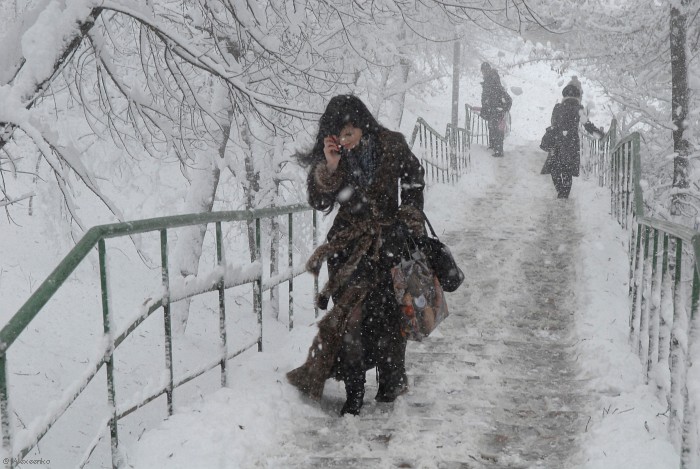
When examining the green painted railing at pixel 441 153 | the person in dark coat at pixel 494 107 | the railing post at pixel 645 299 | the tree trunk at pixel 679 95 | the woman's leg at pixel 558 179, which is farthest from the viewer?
the person in dark coat at pixel 494 107

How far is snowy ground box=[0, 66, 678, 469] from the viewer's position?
3.28 metres

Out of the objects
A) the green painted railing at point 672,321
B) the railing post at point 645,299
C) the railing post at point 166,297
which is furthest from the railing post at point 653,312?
the railing post at point 166,297

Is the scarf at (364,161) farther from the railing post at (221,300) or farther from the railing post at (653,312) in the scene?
the railing post at (653,312)

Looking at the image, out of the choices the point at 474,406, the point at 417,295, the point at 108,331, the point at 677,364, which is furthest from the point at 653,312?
the point at 108,331

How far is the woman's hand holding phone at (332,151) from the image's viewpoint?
3.72 meters

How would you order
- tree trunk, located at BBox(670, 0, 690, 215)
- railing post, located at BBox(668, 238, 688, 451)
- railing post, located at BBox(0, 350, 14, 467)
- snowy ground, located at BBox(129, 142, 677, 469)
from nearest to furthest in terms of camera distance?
1. railing post, located at BBox(0, 350, 14, 467)
2. railing post, located at BBox(668, 238, 688, 451)
3. snowy ground, located at BBox(129, 142, 677, 469)
4. tree trunk, located at BBox(670, 0, 690, 215)

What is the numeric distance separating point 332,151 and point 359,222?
43cm

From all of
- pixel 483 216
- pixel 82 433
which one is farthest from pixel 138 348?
pixel 483 216

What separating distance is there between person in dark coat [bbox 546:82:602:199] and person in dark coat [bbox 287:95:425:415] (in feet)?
24.8

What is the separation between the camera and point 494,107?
16.6 metres

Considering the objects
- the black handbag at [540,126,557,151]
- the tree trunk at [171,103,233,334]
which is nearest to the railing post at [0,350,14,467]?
the tree trunk at [171,103,233,334]

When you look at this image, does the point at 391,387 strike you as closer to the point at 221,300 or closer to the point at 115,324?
the point at 221,300

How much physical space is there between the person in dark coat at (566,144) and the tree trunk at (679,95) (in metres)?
1.81

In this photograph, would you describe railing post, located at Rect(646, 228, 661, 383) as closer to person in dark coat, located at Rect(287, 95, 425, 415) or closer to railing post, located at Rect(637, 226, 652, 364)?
railing post, located at Rect(637, 226, 652, 364)
